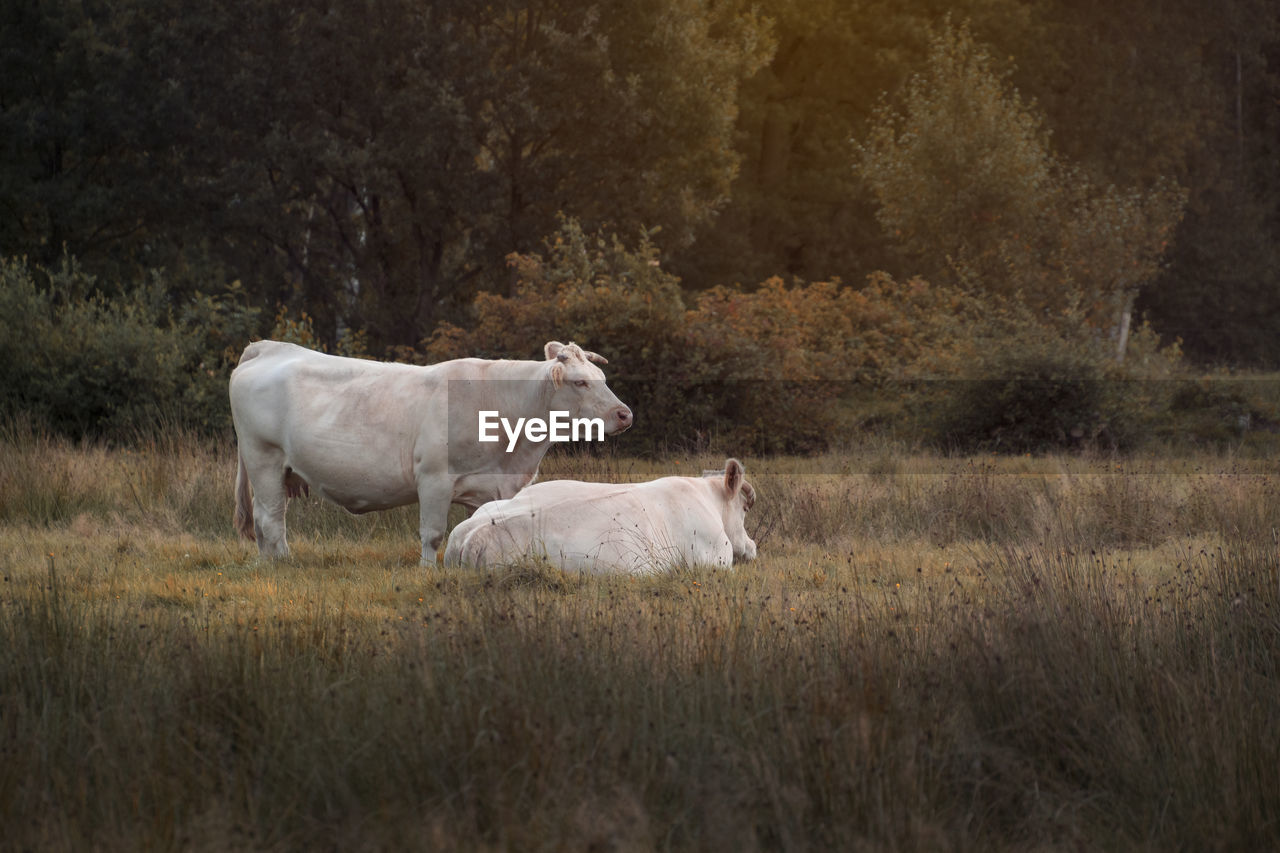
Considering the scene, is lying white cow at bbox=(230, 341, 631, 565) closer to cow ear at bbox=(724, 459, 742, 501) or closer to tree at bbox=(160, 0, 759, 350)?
cow ear at bbox=(724, 459, 742, 501)

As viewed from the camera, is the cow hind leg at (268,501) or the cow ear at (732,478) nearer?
the cow ear at (732,478)

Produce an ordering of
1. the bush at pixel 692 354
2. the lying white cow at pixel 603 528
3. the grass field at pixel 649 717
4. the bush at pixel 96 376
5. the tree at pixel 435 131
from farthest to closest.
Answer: the tree at pixel 435 131, the bush at pixel 692 354, the bush at pixel 96 376, the lying white cow at pixel 603 528, the grass field at pixel 649 717

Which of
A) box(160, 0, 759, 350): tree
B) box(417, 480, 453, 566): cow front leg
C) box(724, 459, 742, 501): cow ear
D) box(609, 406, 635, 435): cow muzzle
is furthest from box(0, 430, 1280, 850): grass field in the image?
box(160, 0, 759, 350): tree

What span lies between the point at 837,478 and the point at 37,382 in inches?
446

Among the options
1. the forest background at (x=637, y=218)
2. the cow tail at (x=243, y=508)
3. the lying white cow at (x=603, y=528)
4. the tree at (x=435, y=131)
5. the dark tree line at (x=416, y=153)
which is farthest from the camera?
the tree at (x=435, y=131)

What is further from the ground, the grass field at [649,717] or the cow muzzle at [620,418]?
the cow muzzle at [620,418]

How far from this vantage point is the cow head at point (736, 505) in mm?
8977

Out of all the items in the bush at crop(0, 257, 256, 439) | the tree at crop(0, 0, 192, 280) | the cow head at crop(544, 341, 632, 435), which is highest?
the tree at crop(0, 0, 192, 280)

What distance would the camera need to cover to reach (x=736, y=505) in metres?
9.12

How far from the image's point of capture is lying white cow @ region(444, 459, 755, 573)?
805 centimetres

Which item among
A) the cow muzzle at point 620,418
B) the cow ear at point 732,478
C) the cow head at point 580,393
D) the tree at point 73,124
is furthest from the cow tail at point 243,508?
the tree at point 73,124

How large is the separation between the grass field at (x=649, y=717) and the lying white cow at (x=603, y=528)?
405 mm

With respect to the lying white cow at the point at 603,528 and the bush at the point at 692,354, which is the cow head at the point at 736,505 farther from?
the bush at the point at 692,354

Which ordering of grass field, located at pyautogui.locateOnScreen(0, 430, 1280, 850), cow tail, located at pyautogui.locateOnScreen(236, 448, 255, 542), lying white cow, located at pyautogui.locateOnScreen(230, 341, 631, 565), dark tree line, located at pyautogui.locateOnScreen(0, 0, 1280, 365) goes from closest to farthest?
1. grass field, located at pyautogui.locateOnScreen(0, 430, 1280, 850)
2. lying white cow, located at pyautogui.locateOnScreen(230, 341, 631, 565)
3. cow tail, located at pyautogui.locateOnScreen(236, 448, 255, 542)
4. dark tree line, located at pyautogui.locateOnScreen(0, 0, 1280, 365)
